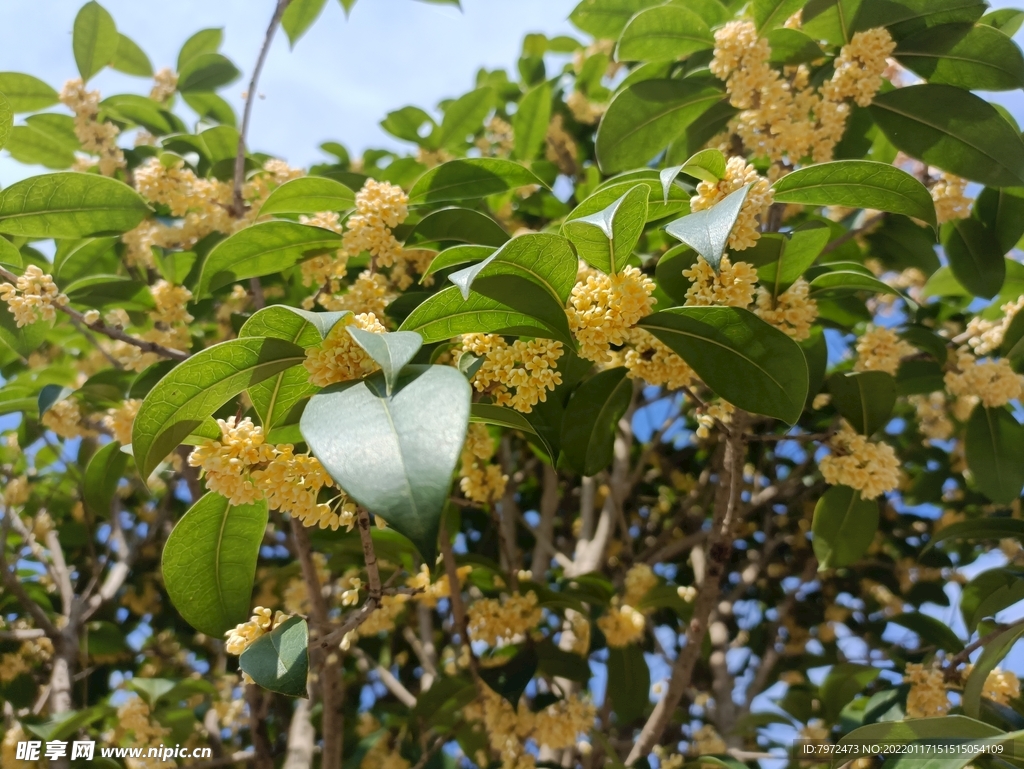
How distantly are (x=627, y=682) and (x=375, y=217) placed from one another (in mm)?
1378

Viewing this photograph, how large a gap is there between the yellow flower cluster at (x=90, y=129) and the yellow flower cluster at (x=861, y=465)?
193cm

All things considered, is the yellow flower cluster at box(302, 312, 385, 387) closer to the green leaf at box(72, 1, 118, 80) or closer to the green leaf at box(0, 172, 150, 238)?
the green leaf at box(0, 172, 150, 238)

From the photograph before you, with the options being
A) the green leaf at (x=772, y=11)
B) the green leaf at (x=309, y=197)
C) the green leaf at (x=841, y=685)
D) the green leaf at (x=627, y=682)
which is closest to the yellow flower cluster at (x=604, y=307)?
the green leaf at (x=309, y=197)

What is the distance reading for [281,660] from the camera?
1032 millimetres

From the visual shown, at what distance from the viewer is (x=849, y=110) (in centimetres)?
169

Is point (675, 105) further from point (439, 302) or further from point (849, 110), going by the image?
point (439, 302)

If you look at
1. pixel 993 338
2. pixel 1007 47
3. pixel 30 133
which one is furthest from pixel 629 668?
pixel 30 133

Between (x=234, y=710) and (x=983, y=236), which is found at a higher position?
(x=983, y=236)

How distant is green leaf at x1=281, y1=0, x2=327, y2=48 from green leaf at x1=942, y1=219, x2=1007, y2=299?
169 centimetres

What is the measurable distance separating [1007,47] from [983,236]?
0.41 m

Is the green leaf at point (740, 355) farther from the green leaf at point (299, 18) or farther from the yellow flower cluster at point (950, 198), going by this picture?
the green leaf at point (299, 18)

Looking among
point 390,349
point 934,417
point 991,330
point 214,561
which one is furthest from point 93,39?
point 934,417

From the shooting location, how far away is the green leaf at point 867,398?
5.20 feet

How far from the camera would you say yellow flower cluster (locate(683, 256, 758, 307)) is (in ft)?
3.98
